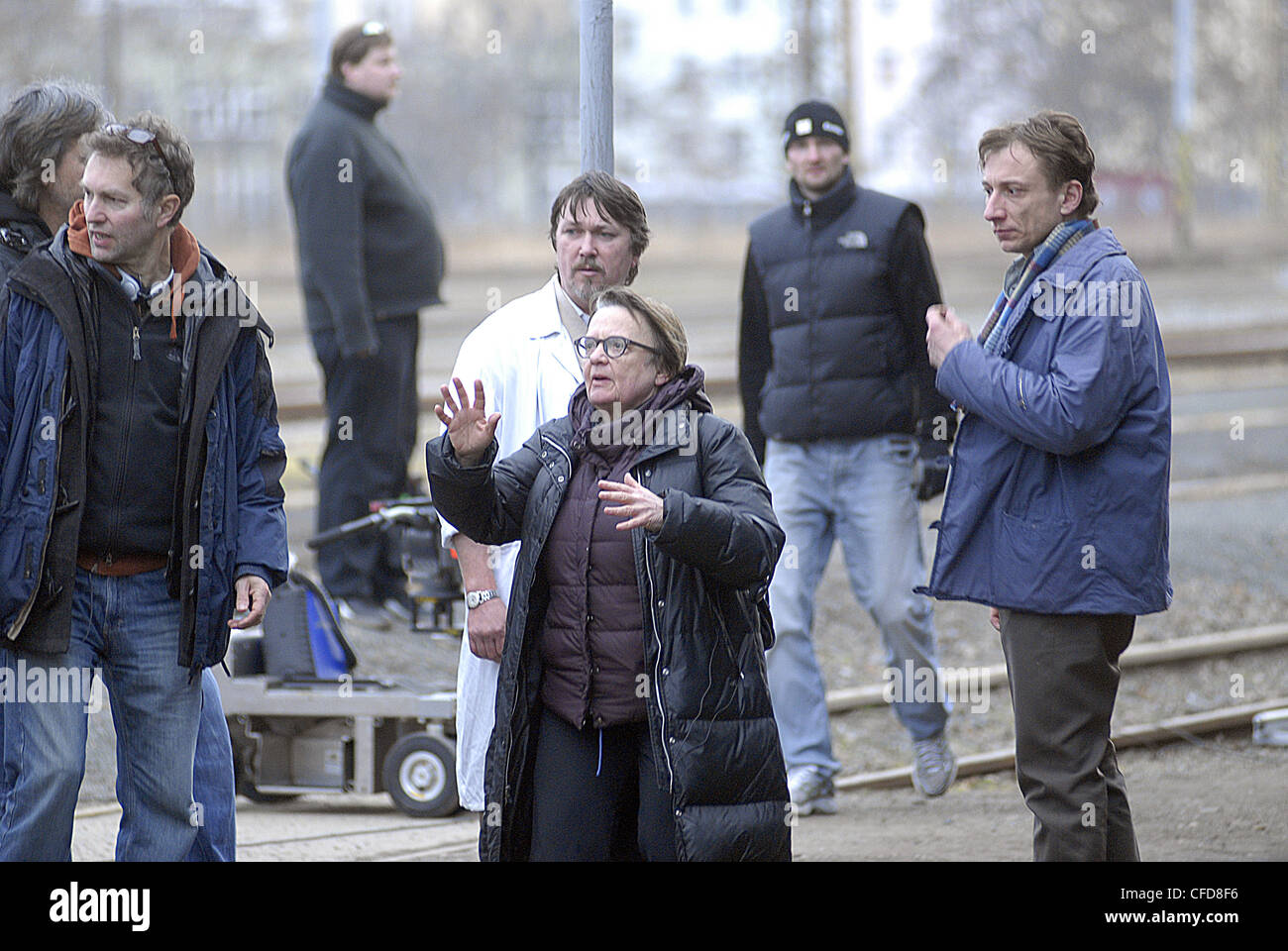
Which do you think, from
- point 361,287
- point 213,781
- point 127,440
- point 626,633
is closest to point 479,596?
point 626,633

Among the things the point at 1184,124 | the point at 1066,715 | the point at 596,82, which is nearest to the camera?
the point at 1066,715

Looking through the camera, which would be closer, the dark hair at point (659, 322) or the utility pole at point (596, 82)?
the dark hair at point (659, 322)

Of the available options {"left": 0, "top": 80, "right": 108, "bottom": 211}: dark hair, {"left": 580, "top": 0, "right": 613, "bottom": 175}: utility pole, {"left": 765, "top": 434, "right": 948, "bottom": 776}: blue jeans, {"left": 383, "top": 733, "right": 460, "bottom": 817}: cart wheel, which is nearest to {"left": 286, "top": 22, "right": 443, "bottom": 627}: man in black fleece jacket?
{"left": 383, "top": 733, "right": 460, "bottom": 817}: cart wheel

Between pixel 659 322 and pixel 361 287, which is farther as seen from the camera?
pixel 361 287

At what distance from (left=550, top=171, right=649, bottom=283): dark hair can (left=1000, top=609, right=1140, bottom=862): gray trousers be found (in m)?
1.38

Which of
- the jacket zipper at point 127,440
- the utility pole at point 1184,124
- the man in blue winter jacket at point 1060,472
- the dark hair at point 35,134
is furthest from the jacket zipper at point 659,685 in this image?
the utility pole at point 1184,124

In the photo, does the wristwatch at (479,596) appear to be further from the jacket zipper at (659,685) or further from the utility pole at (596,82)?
the utility pole at (596,82)

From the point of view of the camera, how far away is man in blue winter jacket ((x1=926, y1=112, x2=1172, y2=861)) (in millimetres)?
4012

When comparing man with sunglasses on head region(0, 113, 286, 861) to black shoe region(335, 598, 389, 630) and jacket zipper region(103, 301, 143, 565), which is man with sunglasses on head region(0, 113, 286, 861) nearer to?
jacket zipper region(103, 301, 143, 565)

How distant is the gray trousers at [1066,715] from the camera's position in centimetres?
408

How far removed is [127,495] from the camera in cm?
376

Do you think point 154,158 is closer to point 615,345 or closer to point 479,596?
point 615,345

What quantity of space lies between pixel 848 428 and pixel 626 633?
99.4 inches

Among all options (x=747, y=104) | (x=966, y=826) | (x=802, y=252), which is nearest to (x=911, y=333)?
(x=802, y=252)
